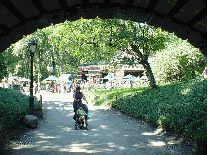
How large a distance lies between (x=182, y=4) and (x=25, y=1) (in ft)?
8.82

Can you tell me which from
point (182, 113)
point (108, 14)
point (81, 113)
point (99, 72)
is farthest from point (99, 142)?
point (99, 72)

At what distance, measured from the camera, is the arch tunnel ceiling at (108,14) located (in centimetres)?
384

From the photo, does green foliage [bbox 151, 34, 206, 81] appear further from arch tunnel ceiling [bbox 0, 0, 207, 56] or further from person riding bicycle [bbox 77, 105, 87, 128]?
arch tunnel ceiling [bbox 0, 0, 207, 56]

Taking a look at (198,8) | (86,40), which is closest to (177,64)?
(86,40)

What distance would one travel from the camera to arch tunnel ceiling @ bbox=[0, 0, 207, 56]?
3.84 metres

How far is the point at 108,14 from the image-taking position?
458 cm

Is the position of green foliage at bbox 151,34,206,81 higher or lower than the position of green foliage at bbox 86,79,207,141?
higher

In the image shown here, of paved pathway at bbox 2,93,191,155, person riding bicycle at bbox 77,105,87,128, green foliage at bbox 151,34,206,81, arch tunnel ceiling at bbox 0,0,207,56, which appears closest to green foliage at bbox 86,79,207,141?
paved pathway at bbox 2,93,191,155

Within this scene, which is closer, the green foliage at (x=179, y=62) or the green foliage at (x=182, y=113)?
the green foliage at (x=182, y=113)

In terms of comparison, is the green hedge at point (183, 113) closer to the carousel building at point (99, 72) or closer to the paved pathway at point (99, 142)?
the paved pathway at point (99, 142)

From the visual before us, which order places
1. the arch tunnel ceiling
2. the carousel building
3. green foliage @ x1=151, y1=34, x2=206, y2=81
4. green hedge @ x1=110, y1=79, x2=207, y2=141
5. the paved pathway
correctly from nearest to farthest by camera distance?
1. the arch tunnel ceiling
2. the paved pathway
3. green hedge @ x1=110, y1=79, x2=207, y2=141
4. green foliage @ x1=151, y1=34, x2=206, y2=81
5. the carousel building

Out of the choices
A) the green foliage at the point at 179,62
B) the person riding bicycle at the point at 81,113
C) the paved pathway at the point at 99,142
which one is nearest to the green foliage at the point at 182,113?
the paved pathway at the point at 99,142

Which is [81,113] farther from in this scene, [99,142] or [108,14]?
[108,14]

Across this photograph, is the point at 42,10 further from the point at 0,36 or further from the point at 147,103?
the point at 147,103
